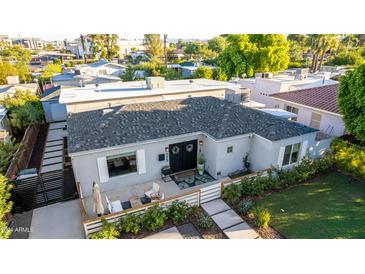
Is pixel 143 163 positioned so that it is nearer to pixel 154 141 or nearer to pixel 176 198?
pixel 154 141

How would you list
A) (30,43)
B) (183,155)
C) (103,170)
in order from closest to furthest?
1. (103,170)
2. (183,155)
3. (30,43)

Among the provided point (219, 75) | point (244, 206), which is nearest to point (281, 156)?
point (244, 206)

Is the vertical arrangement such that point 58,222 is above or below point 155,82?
below

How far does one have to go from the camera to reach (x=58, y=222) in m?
10.6

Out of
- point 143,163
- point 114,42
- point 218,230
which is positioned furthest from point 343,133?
point 114,42

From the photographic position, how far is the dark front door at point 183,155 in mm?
14023

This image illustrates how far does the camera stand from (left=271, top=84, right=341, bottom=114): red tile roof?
59.9ft

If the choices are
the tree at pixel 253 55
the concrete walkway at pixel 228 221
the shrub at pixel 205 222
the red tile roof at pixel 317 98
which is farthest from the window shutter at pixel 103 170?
the tree at pixel 253 55

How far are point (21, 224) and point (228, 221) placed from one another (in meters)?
9.50

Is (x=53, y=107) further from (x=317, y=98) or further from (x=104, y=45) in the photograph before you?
(x=104, y=45)

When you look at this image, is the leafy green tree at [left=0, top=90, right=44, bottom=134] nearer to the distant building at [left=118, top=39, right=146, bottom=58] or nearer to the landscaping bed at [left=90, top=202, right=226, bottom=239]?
the landscaping bed at [left=90, top=202, right=226, bottom=239]

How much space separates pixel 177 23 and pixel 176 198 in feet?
24.5

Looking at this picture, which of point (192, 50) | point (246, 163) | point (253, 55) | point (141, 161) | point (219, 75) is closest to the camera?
point (141, 161)

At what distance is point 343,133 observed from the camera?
56.7ft
